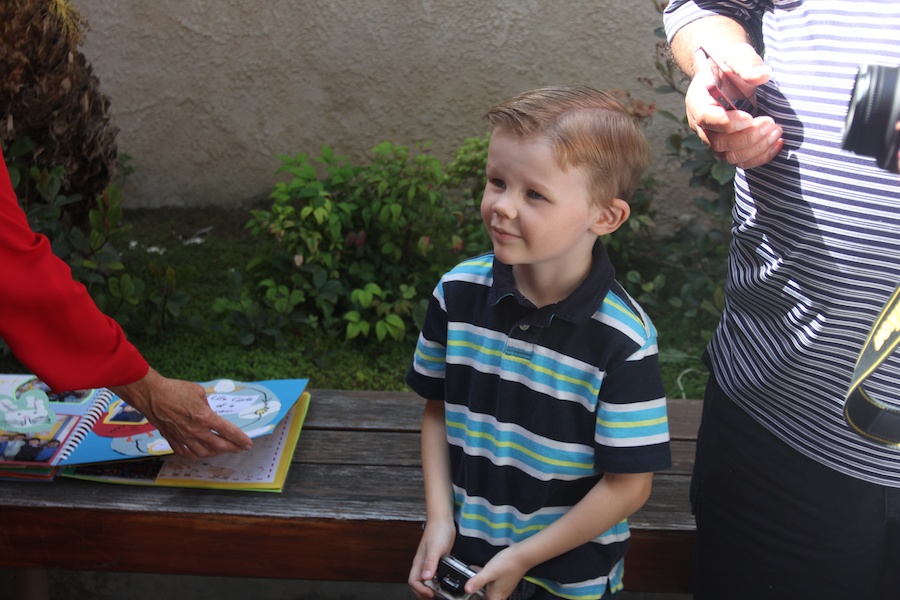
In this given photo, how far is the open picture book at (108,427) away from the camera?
2146 millimetres

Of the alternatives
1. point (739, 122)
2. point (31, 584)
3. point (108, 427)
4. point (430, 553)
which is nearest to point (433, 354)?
point (430, 553)

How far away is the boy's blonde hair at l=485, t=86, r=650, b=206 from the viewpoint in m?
1.40

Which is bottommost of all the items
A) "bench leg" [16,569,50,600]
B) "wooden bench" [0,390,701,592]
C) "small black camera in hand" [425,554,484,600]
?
"bench leg" [16,569,50,600]

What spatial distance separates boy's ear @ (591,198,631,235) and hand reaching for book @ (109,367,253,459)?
1.03 metres

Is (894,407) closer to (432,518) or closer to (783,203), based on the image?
(783,203)

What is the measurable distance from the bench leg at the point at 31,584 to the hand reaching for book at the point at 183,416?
570 millimetres

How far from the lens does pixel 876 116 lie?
1.04m

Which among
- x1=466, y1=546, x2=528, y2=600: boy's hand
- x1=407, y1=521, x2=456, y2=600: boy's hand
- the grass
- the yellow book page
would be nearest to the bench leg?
the yellow book page

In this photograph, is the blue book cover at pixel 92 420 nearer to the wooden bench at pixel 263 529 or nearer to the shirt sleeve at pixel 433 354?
the wooden bench at pixel 263 529

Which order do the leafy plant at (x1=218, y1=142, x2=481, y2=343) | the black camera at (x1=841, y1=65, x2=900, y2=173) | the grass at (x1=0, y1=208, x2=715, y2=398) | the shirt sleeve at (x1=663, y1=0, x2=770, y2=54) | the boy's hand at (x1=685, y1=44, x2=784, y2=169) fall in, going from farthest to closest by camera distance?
1. the leafy plant at (x1=218, y1=142, x2=481, y2=343)
2. the grass at (x1=0, y1=208, x2=715, y2=398)
3. the shirt sleeve at (x1=663, y1=0, x2=770, y2=54)
4. the boy's hand at (x1=685, y1=44, x2=784, y2=169)
5. the black camera at (x1=841, y1=65, x2=900, y2=173)

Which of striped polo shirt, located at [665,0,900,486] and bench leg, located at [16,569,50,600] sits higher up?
striped polo shirt, located at [665,0,900,486]

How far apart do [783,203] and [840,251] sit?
13 centimetres

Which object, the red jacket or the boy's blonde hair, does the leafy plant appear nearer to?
the red jacket

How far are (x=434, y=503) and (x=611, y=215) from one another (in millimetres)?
627
